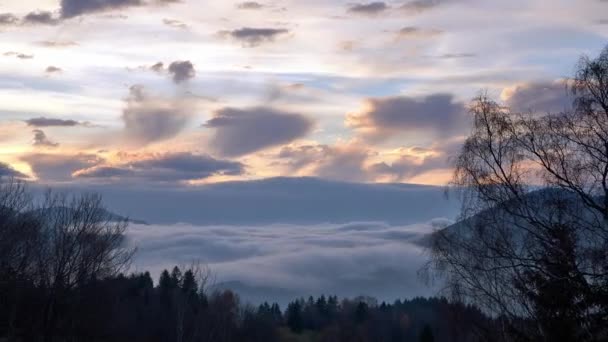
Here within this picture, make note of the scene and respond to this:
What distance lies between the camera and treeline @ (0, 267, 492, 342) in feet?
154

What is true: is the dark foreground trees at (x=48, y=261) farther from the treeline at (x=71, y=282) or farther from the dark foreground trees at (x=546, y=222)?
the dark foreground trees at (x=546, y=222)

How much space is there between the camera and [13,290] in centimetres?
4722

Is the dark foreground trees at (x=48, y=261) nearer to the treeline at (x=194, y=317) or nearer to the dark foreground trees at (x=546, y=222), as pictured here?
the treeline at (x=194, y=317)

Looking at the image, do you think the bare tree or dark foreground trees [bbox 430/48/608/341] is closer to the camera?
dark foreground trees [bbox 430/48/608/341]

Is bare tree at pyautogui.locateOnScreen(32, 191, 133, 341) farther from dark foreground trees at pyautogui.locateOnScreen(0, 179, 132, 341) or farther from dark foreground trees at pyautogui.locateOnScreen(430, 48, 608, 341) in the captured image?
dark foreground trees at pyautogui.locateOnScreen(430, 48, 608, 341)

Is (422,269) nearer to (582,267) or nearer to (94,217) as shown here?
(582,267)

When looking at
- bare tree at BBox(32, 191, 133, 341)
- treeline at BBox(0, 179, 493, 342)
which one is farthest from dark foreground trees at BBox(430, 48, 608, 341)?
bare tree at BBox(32, 191, 133, 341)

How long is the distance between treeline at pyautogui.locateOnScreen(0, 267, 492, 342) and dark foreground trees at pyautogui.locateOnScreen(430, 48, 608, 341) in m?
3.51

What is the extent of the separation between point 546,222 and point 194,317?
177ft

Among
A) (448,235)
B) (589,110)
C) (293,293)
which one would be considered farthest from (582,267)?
(293,293)

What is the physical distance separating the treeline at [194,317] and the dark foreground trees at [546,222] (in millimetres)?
3506

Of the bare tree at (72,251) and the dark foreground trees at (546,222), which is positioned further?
the bare tree at (72,251)

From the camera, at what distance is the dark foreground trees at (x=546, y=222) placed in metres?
22.1

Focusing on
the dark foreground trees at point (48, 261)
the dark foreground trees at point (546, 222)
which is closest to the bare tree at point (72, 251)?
the dark foreground trees at point (48, 261)
